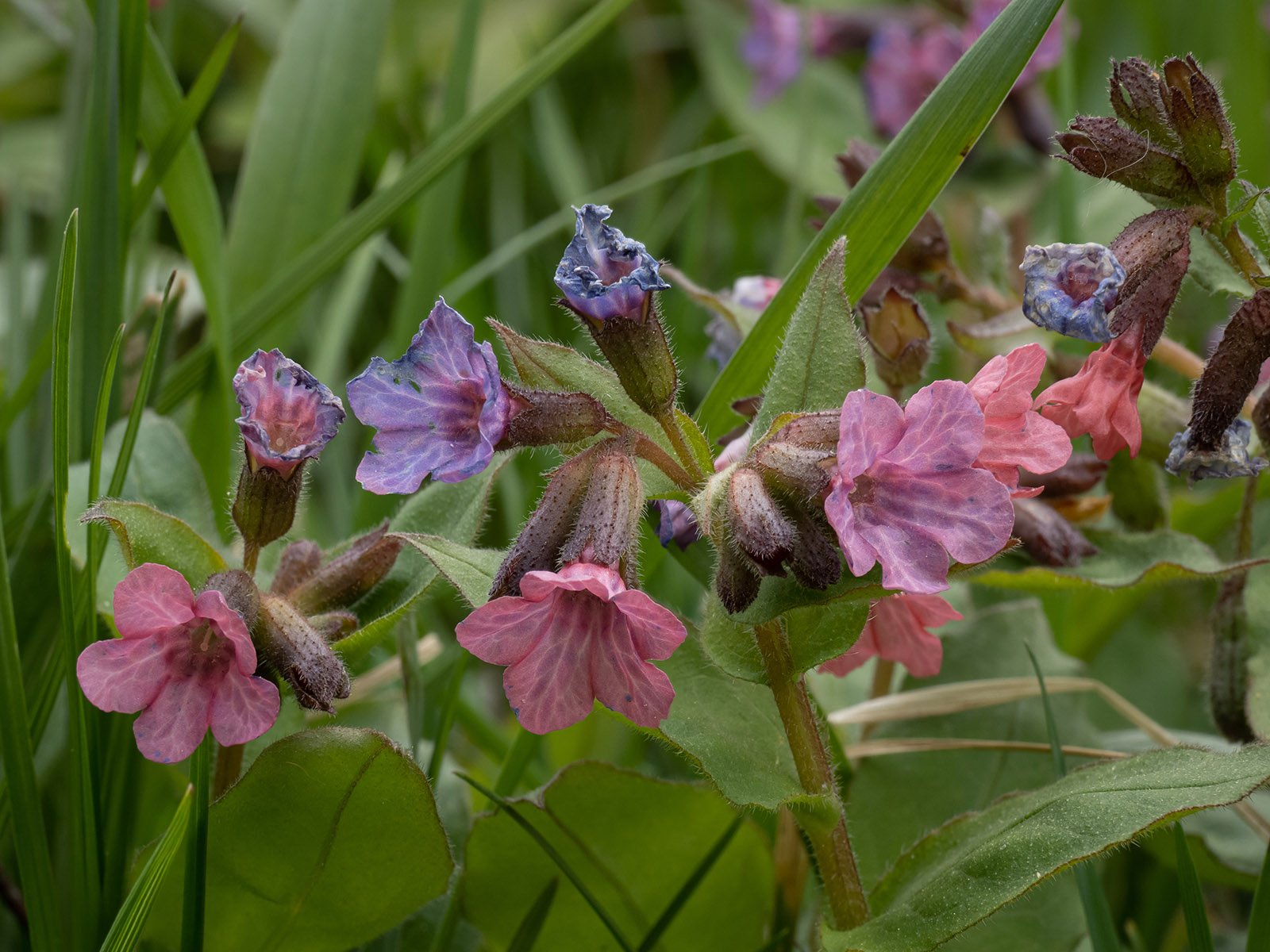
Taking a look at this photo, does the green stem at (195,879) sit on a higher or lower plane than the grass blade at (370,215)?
lower

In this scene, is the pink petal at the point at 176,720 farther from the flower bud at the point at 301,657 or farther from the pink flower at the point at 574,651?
the pink flower at the point at 574,651

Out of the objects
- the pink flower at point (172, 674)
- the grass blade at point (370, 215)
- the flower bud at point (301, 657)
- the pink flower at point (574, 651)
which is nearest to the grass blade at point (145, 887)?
the pink flower at point (172, 674)

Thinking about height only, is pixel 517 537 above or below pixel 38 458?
above

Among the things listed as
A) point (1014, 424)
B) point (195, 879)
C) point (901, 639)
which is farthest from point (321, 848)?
point (1014, 424)

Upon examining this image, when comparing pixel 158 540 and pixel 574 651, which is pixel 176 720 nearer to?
pixel 158 540

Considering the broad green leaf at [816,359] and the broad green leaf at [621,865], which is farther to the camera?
the broad green leaf at [621,865]

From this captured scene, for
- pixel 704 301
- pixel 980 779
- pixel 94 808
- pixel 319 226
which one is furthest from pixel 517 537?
pixel 319 226

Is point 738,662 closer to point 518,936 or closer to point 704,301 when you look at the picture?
point 518,936
